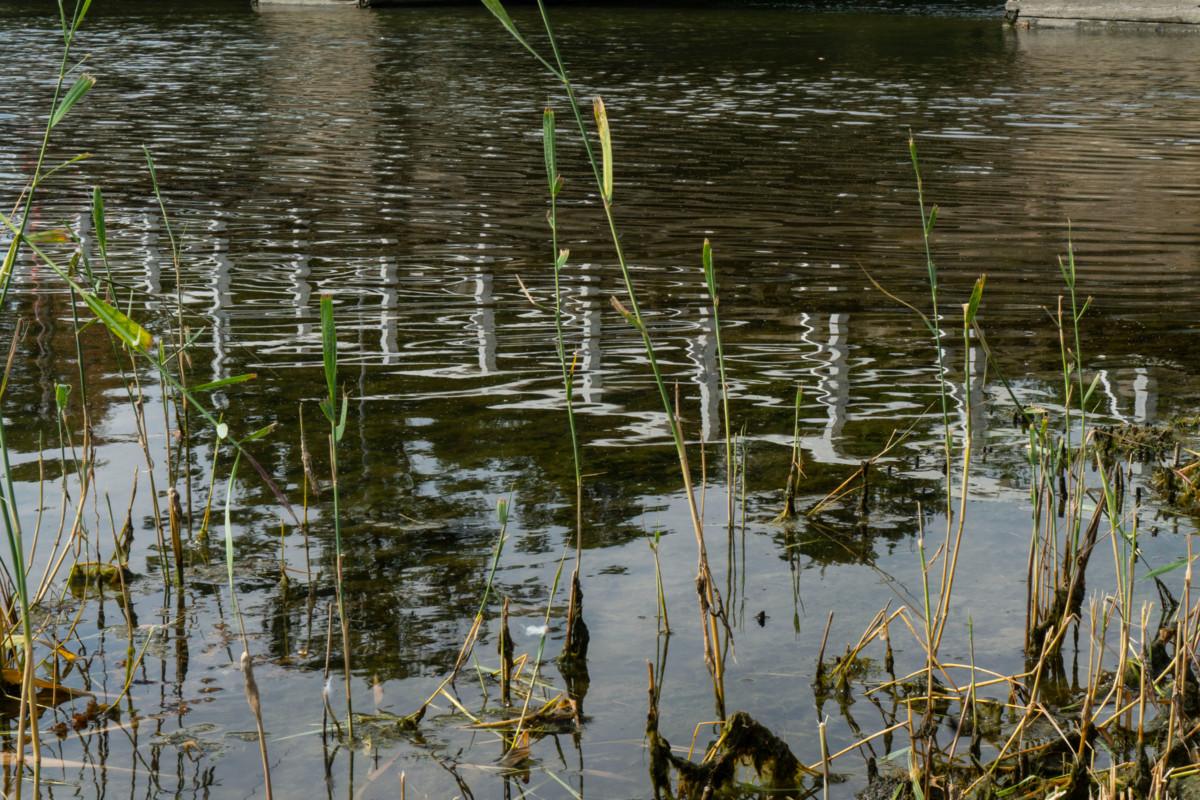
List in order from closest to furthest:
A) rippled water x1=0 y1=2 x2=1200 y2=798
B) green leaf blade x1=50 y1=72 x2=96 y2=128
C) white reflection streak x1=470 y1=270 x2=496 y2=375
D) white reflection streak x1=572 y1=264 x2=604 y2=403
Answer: green leaf blade x1=50 y1=72 x2=96 y2=128 → rippled water x1=0 y1=2 x2=1200 y2=798 → white reflection streak x1=572 y1=264 x2=604 y2=403 → white reflection streak x1=470 y1=270 x2=496 y2=375

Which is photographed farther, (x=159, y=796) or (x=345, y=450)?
(x=345, y=450)

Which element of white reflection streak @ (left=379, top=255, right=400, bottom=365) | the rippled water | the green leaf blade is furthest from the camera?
white reflection streak @ (left=379, top=255, right=400, bottom=365)

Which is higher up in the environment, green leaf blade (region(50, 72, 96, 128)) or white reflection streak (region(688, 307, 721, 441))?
green leaf blade (region(50, 72, 96, 128))

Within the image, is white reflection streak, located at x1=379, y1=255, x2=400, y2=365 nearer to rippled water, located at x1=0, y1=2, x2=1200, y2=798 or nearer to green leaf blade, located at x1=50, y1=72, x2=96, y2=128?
rippled water, located at x1=0, y1=2, x2=1200, y2=798

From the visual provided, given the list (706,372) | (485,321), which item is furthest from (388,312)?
(706,372)

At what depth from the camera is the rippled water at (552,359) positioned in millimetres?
3279

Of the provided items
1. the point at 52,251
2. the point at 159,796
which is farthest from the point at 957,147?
the point at 159,796

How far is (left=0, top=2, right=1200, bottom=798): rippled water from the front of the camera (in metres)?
3.28

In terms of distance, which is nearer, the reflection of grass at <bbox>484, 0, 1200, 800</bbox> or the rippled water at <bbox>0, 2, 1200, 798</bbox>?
the reflection of grass at <bbox>484, 0, 1200, 800</bbox>

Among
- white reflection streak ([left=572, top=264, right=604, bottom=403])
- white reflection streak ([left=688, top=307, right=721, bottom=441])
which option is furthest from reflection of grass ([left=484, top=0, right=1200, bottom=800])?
white reflection streak ([left=572, top=264, right=604, bottom=403])

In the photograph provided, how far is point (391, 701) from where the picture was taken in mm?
3195

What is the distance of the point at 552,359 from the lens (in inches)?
234

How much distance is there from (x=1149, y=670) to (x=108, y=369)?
13.4 feet

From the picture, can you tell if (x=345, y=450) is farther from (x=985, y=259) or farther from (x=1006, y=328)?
(x=985, y=259)
